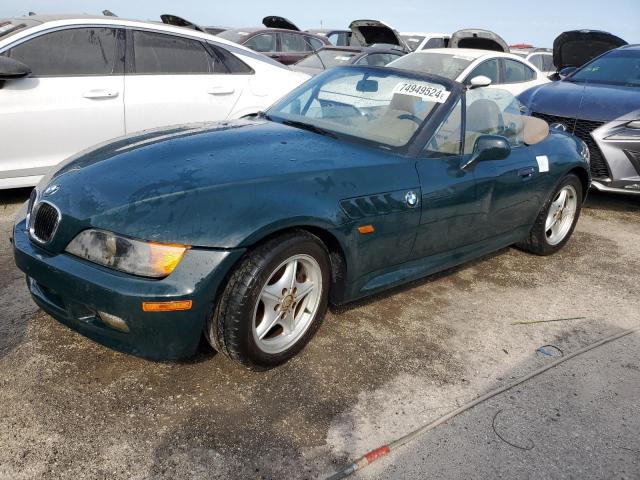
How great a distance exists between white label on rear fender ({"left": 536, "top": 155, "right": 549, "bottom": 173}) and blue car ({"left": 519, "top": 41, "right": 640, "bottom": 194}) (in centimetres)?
112

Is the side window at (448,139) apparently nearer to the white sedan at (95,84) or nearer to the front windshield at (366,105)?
the front windshield at (366,105)

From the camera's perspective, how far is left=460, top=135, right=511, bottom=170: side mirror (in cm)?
327

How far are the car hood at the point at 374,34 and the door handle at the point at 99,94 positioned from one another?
8470 mm

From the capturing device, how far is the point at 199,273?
2.22m

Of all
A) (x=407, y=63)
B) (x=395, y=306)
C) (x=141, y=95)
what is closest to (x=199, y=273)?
(x=395, y=306)

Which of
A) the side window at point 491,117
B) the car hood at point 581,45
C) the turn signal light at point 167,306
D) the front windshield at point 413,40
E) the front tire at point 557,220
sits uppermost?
the car hood at point 581,45

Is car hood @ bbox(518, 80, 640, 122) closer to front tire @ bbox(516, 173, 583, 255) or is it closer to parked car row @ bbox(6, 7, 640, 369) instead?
parked car row @ bbox(6, 7, 640, 369)

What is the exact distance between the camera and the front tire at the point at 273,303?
235cm

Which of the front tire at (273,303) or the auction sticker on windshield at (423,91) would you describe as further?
the auction sticker on windshield at (423,91)

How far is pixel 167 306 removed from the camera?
2193 millimetres

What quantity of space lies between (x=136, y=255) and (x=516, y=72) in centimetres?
758

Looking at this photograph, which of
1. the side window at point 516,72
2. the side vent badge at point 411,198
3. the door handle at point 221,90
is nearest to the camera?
the side vent badge at point 411,198

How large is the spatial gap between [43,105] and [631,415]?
4.40m

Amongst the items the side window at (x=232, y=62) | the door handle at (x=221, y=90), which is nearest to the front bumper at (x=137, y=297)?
the door handle at (x=221, y=90)
